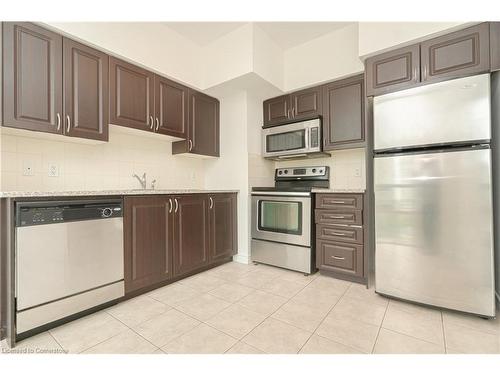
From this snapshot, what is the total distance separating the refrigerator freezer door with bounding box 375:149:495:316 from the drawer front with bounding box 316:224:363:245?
280mm

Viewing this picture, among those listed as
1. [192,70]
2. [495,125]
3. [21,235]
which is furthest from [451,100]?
[21,235]

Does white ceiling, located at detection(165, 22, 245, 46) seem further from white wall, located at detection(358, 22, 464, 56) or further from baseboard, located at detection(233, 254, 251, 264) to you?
baseboard, located at detection(233, 254, 251, 264)

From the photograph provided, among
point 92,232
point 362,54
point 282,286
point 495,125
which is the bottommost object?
point 282,286

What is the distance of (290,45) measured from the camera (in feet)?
9.78

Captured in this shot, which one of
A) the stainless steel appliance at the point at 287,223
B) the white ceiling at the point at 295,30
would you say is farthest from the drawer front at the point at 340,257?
the white ceiling at the point at 295,30

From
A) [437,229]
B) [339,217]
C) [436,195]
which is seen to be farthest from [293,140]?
[437,229]

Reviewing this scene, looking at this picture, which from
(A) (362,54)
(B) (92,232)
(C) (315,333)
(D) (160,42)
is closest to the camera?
(C) (315,333)

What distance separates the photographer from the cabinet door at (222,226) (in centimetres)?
274

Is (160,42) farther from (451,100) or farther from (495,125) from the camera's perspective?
(495,125)

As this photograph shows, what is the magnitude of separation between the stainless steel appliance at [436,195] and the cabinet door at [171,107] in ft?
6.49

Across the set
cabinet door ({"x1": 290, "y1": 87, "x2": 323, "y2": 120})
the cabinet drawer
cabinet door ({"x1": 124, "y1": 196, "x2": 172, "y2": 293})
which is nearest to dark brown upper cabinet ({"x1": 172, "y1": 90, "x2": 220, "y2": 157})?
cabinet door ({"x1": 124, "y1": 196, "x2": 172, "y2": 293})

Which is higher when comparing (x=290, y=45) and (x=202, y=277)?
(x=290, y=45)

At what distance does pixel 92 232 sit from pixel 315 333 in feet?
5.48
